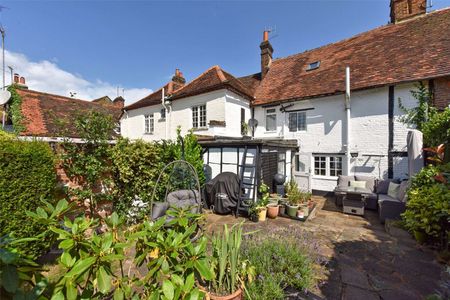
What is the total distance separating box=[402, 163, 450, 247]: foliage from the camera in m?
→ 4.16

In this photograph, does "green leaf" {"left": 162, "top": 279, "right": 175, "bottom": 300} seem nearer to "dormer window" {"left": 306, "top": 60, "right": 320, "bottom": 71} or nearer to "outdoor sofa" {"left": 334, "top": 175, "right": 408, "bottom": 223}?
"outdoor sofa" {"left": 334, "top": 175, "right": 408, "bottom": 223}

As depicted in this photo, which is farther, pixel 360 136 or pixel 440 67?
pixel 360 136

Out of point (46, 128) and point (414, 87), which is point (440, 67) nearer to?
Result: point (414, 87)

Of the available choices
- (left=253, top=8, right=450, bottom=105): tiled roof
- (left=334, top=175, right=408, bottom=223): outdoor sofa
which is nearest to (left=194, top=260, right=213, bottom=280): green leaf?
(left=334, top=175, right=408, bottom=223): outdoor sofa

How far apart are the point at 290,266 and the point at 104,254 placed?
2602 millimetres

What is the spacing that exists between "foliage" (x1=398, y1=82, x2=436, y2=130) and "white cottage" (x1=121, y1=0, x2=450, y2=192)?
0.63 feet

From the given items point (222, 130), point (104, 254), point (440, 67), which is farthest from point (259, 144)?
point (440, 67)

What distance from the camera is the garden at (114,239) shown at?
1.29 metres

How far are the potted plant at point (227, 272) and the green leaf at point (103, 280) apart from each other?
130cm

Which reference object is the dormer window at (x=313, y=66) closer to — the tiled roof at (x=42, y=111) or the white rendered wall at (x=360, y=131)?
the white rendered wall at (x=360, y=131)

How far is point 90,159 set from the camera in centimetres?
514

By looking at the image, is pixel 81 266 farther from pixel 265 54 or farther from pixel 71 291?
pixel 265 54

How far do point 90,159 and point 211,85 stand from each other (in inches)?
296

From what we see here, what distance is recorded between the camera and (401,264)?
3889 millimetres
